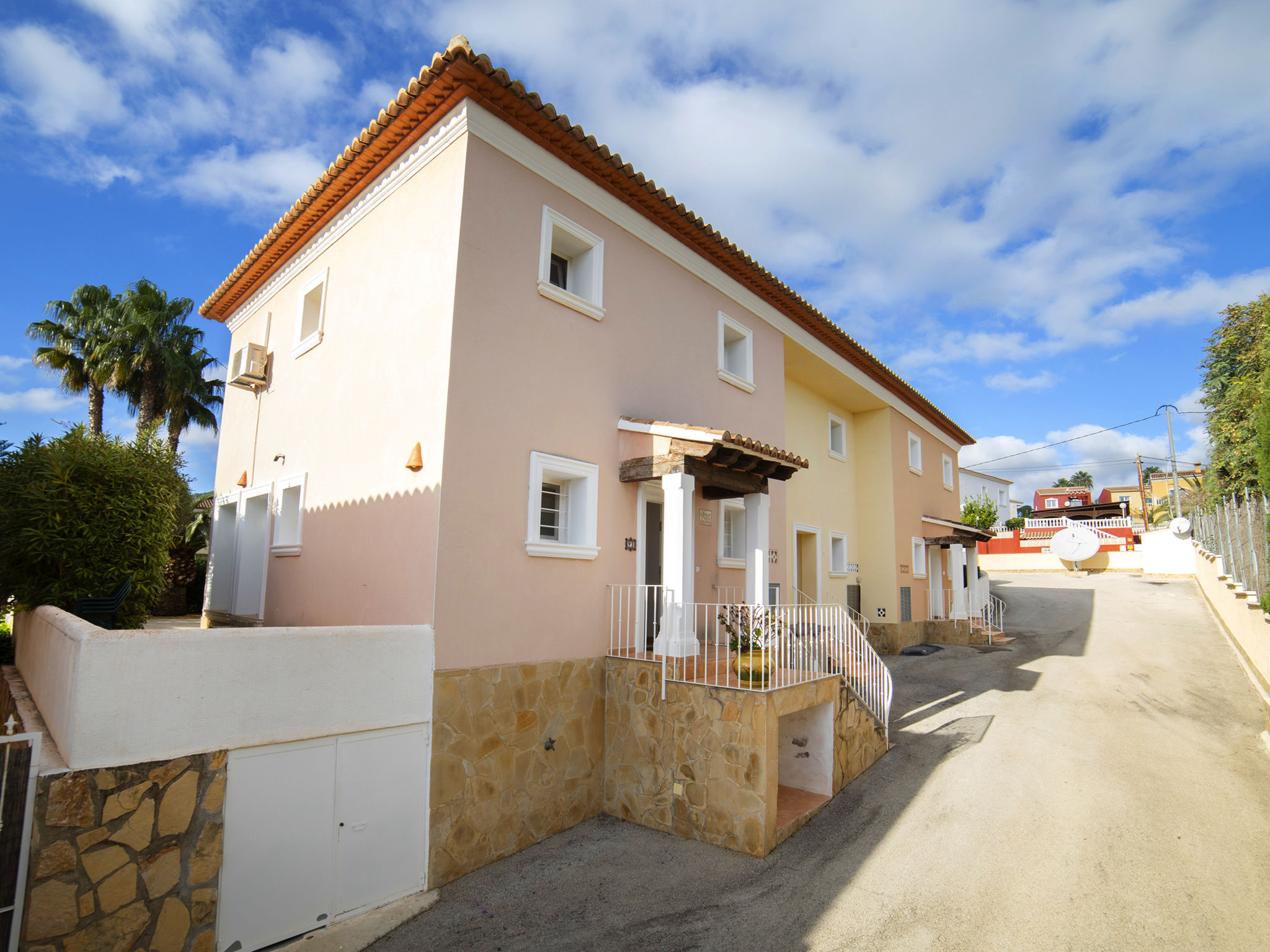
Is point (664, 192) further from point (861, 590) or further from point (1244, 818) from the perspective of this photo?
point (861, 590)

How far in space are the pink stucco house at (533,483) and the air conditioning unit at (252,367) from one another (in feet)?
0.16

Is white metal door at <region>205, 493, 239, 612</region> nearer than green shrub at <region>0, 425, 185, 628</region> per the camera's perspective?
No

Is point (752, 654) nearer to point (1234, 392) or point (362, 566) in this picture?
point (362, 566)

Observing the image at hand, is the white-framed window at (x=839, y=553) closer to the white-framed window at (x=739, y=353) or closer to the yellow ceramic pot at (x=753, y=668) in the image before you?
the white-framed window at (x=739, y=353)

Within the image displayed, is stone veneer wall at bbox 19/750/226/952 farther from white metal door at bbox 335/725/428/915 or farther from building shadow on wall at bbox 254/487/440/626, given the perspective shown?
building shadow on wall at bbox 254/487/440/626

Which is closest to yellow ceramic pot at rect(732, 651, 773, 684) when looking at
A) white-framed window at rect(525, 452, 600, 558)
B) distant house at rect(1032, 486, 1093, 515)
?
white-framed window at rect(525, 452, 600, 558)

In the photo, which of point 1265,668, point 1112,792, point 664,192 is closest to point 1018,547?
point 1265,668

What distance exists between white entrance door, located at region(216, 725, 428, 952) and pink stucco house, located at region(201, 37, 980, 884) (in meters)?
0.34

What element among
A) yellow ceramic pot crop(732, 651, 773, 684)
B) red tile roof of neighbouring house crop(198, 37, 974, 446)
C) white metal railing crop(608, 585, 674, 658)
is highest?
red tile roof of neighbouring house crop(198, 37, 974, 446)

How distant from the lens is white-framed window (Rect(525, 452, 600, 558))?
24.6ft

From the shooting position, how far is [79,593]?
7301 millimetres

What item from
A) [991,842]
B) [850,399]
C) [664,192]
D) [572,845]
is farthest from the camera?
[850,399]

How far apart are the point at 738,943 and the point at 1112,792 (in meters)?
4.92

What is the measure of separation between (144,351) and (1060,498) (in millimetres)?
65333
